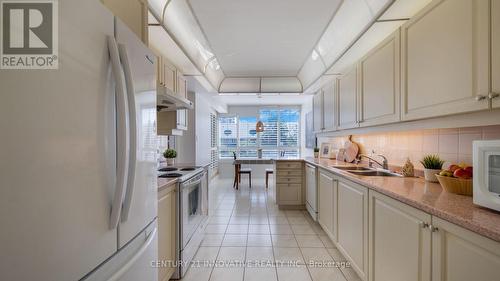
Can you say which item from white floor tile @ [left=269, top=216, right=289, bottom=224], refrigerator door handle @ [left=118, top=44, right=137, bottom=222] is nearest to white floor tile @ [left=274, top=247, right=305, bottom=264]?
white floor tile @ [left=269, top=216, right=289, bottom=224]

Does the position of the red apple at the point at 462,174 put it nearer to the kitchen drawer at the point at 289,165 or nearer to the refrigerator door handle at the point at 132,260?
the refrigerator door handle at the point at 132,260

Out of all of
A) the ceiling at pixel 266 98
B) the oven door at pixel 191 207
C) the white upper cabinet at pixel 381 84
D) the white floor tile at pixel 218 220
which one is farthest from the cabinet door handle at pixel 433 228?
the ceiling at pixel 266 98

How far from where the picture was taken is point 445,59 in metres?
1.37

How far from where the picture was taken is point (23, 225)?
0.55 metres

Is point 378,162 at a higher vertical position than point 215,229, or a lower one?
higher

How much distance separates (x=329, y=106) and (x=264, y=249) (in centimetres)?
238

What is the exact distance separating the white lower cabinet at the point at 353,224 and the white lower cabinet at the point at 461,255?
2.27 ft

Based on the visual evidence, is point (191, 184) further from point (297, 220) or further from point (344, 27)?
point (344, 27)

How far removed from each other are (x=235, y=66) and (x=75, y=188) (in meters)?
3.83

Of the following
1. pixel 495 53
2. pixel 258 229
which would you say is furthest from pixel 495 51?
pixel 258 229

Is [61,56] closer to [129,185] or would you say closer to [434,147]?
[129,185]

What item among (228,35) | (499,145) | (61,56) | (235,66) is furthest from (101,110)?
(235,66)

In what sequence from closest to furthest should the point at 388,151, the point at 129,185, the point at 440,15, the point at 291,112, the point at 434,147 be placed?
the point at 129,185 < the point at 440,15 < the point at 434,147 < the point at 388,151 < the point at 291,112

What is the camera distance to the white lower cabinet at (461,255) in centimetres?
86
